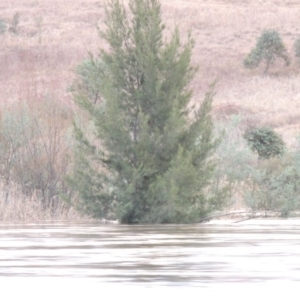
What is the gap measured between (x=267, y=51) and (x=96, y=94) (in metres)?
52.2

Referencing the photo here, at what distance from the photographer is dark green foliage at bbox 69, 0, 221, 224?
17.9 m

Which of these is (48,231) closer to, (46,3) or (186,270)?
(186,270)

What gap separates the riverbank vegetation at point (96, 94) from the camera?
2155 centimetres

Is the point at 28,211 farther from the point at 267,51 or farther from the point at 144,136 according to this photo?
the point at 267,51

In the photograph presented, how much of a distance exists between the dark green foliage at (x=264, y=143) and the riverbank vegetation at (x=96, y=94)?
61cm

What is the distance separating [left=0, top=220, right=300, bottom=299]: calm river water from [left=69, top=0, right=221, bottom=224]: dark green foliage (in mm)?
3642

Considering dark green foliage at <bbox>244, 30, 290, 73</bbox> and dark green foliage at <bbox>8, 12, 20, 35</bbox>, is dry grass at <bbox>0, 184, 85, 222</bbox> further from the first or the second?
dark green foliage at <bbox>8, 12, 20, 35</bbox>

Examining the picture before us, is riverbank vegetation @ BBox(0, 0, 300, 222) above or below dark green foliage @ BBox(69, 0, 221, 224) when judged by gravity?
below

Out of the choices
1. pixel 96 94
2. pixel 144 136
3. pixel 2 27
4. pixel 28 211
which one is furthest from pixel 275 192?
pixel 2 27

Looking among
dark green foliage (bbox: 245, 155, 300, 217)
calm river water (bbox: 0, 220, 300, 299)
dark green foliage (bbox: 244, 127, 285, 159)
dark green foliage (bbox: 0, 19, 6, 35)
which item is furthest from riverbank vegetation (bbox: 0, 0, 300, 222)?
calm river water (bbox: 0, 220, 300, 299)

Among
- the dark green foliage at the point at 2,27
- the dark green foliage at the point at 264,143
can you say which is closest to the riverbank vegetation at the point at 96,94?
Answer: the dark green foliage at the point at 2,27

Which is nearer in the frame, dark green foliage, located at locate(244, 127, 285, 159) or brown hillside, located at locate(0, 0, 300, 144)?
dark green foliage, located at locate(244, 127, 285, 159)

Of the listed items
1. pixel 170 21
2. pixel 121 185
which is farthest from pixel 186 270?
pixel 170 21

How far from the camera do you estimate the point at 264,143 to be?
116 feet
